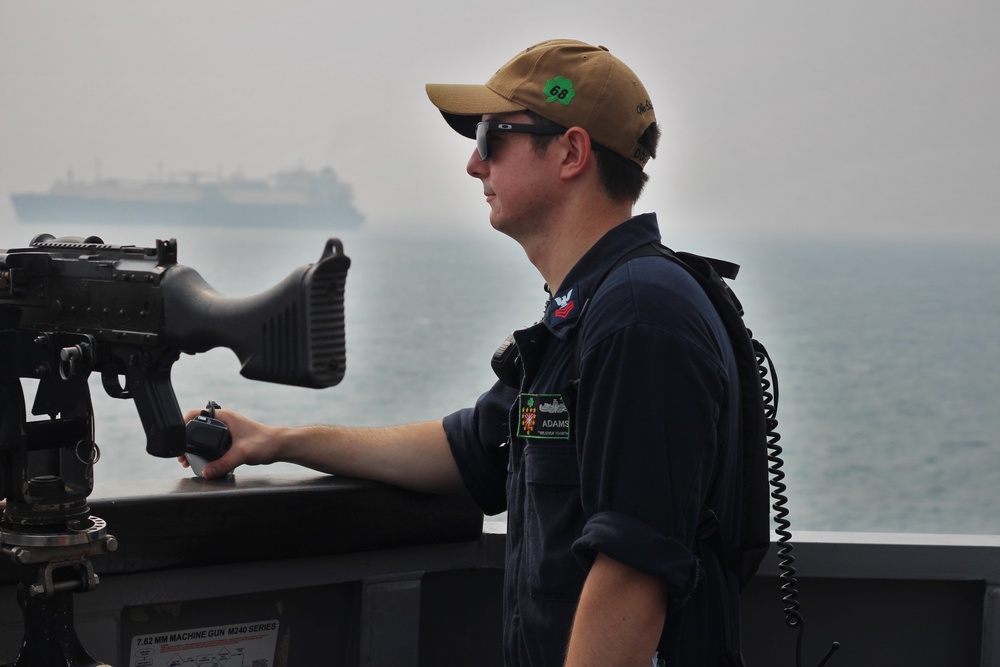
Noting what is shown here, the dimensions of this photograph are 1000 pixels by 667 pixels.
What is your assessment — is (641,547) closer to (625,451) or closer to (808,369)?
(625,451)

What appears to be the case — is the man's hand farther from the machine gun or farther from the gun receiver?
the machine gun

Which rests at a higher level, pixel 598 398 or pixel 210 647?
pixel 598 398

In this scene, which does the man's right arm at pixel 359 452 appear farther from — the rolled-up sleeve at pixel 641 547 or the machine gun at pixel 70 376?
the rolled-up sleeve at pixel 641 547

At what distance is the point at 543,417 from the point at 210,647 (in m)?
0.91

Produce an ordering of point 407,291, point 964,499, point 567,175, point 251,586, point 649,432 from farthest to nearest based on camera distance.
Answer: point 407,291
point 964,499
point 251,586
point 567,175
point 649,432

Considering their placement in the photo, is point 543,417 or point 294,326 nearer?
point 294,326

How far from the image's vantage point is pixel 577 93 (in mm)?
1975

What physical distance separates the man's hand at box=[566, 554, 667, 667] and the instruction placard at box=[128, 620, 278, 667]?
91cm

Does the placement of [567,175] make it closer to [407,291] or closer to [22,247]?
[22,247]

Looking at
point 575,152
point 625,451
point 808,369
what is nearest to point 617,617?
point 625,451

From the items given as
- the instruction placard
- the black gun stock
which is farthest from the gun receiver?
the instruction placard

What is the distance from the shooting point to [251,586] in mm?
2311

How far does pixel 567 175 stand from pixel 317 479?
2.62 ft

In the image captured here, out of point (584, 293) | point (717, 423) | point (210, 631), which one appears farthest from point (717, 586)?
point (210, 631)
